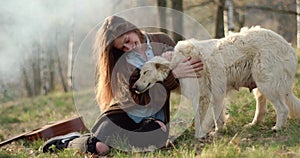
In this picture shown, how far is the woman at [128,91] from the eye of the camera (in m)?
4.91

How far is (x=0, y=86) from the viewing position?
22078mm

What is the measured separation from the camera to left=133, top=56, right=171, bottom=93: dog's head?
481cm

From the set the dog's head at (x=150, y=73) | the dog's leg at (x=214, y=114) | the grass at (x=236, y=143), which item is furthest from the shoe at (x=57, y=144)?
the dog's leg at (x=214, y=114)

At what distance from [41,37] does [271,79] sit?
25.4 meters

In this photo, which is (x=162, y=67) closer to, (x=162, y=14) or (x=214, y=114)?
(x=214, y=114)

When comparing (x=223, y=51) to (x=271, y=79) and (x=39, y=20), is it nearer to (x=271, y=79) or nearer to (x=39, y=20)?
(x=271, y=79)

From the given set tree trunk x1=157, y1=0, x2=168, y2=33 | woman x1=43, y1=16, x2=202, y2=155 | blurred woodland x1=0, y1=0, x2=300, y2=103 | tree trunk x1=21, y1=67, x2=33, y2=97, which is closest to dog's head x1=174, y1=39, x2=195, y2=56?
woman x1=43, y1=16, x2=202, y2=155

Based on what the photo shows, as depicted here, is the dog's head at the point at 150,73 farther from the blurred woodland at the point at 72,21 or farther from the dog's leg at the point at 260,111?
the blurred woodland at the point at 72,21

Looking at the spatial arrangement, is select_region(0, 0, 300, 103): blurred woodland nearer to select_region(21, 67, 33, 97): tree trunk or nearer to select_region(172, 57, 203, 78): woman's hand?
select_region(21, 67, 33, 97): tree trunk

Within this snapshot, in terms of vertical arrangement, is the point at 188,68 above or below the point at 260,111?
above

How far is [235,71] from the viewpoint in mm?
Result: 5094

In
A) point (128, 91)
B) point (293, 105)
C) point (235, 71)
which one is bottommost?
point (293, 105)

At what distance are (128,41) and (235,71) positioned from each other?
51.5 inches

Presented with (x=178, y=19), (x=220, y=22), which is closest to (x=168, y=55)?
(x=178, y=19)
